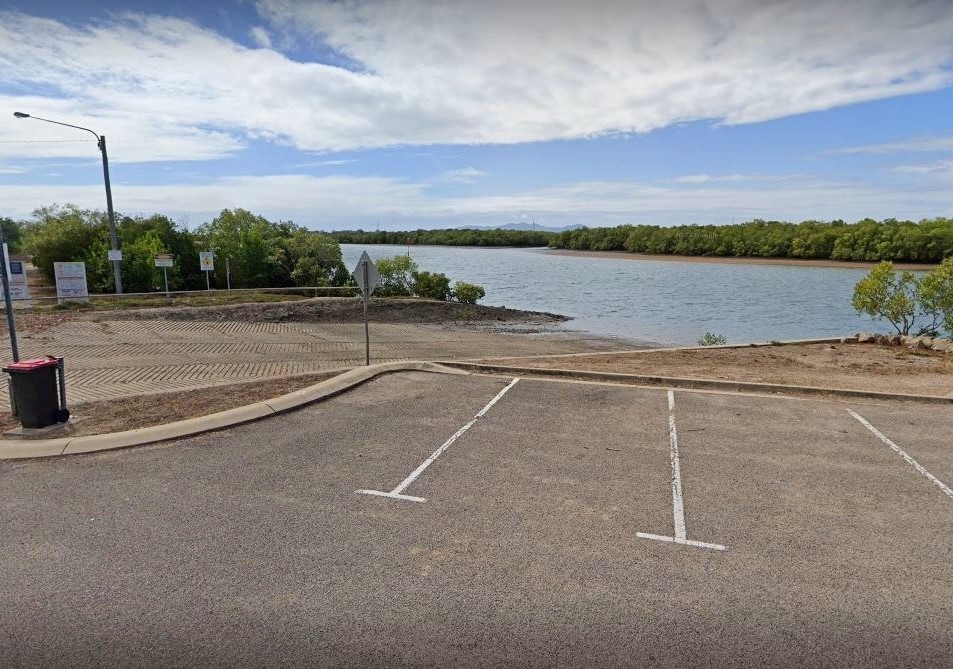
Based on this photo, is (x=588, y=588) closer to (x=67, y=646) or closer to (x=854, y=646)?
(x=854, y=646)

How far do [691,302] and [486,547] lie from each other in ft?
141

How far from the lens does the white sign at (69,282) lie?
22188 mm

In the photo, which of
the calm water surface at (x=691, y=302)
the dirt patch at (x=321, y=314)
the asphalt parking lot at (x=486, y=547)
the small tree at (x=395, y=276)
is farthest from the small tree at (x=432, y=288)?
the asphalt parking lot at (x=486, y=547)

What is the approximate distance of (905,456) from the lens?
6.29 meters

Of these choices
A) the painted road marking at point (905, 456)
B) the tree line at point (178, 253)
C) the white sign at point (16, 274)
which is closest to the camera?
the painted road marking at point (905, 456)

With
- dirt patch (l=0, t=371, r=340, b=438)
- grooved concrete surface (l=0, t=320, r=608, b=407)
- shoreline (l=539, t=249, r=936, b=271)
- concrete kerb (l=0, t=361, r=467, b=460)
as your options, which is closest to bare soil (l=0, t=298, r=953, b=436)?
dirt patch (l=0, t=371, r=340, b=438)

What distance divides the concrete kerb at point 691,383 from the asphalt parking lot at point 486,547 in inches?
63.9

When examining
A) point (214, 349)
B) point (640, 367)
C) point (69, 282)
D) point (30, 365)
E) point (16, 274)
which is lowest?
point (640, 367)

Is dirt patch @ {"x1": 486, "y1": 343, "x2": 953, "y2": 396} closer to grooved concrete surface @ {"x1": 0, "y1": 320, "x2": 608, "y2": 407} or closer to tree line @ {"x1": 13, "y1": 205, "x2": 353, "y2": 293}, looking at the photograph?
grooved concrete surface @ {"x1": 0, "y1": 320, "x2": 608, "y2": 407}

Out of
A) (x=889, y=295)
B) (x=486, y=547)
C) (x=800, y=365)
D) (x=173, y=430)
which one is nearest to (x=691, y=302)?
(x=889, y=295)

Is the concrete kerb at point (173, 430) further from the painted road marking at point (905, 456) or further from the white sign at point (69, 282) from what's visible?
the white sign at point (69, 282)

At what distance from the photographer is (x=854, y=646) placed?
10.7 feet

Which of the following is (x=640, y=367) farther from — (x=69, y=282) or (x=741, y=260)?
(x=741, y=260)

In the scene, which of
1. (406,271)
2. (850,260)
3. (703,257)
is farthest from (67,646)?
(703,257)
